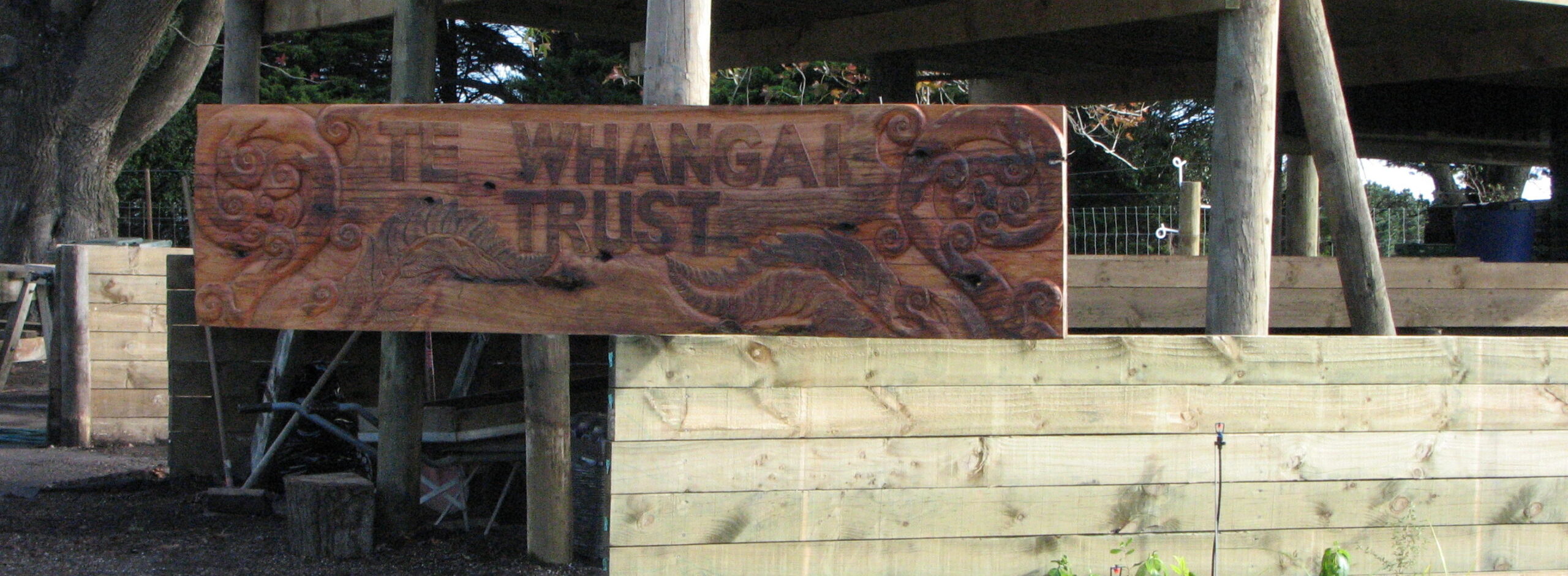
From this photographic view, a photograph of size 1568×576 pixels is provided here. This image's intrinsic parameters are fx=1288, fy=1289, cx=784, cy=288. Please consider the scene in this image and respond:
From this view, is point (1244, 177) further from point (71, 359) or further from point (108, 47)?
point (108, 47)

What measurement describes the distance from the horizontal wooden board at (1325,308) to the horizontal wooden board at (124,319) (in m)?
6.19

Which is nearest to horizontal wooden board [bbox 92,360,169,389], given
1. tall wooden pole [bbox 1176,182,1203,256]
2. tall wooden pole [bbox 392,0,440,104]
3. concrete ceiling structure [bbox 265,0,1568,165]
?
concrete ceiling structure [bbox 265,0,1568,165]

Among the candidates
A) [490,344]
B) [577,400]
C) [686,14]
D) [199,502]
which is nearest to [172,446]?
[199,502]

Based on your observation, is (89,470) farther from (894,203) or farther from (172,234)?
(172,234)

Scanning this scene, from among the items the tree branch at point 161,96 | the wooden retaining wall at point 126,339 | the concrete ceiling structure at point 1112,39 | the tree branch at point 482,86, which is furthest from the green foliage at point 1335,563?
the tree branch at point 482,86

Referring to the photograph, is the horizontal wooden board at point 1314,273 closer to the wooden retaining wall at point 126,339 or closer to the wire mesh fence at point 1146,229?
the wooden retaining wall at point 126,339

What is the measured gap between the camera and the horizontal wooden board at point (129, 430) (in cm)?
872

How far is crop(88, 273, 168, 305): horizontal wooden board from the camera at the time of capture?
865 cm

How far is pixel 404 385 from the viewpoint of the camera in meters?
5.86

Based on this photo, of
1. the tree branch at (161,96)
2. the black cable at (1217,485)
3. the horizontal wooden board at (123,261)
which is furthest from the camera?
the tree branch at (161,96)

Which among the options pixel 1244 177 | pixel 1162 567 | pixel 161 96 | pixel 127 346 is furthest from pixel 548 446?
pixel 161 96

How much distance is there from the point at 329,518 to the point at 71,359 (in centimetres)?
395

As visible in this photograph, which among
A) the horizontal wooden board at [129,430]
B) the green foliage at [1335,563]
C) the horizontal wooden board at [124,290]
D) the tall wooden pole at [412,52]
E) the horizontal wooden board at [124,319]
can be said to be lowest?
the horizontal wooden board at [129,430]

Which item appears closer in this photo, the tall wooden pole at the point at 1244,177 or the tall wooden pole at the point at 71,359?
the tall wooden pole at the point at 1244,177
